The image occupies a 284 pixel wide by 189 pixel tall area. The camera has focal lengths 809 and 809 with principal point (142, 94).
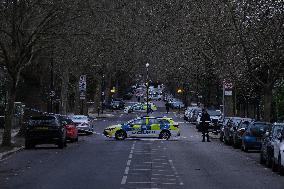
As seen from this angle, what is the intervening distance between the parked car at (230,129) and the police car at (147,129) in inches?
141

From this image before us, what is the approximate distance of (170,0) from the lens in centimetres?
14450

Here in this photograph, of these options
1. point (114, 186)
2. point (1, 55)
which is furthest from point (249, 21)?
point (114, 186)

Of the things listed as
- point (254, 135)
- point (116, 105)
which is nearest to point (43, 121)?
point (254, 135)

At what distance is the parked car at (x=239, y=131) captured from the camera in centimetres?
3967

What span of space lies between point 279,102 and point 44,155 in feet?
81.4

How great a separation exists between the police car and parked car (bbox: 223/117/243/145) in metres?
3.59

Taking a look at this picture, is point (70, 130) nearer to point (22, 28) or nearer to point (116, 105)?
point (22, 28)

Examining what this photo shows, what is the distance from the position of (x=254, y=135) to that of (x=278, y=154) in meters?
11.6

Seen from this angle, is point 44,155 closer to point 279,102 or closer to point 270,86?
point 270,86

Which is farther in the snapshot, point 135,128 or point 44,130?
point 135,128

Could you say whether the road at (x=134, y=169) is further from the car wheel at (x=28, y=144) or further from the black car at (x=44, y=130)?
the car wheel at (x=28, y=144)

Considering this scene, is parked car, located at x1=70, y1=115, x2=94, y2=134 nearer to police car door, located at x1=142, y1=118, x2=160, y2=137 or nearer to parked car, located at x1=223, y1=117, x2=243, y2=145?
police car door, located at x1=142, y1=118, x2=160, y2=137

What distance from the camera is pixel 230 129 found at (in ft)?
144

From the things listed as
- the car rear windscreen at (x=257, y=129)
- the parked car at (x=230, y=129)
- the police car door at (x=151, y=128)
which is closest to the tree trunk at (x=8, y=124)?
the police car door at (x=151, y=128)
